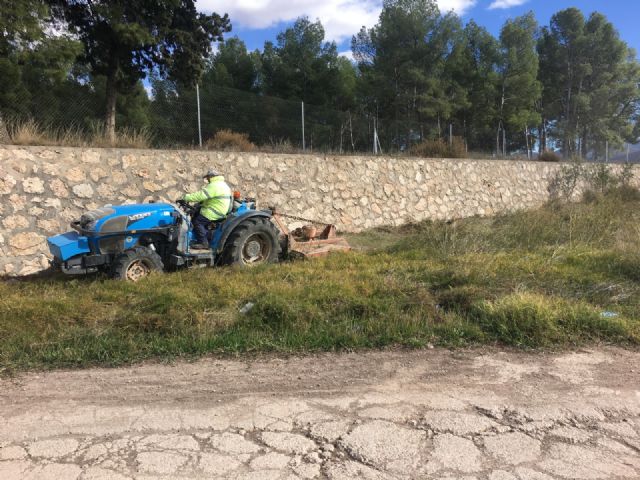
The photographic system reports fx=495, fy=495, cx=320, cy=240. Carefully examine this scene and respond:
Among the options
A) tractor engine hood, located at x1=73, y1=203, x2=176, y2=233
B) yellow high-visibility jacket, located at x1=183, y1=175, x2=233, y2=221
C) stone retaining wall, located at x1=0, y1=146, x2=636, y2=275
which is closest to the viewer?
tractor engine hood, located at x1=73, y1=203, x2=176, y2=233

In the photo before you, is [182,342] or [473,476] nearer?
[473,476]

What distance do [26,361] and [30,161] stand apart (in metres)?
4.92

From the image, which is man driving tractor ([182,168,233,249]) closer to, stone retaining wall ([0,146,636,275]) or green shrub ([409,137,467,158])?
stone retaining wall ([0,146,636,275])

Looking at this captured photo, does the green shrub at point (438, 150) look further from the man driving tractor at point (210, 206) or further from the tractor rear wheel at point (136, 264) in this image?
the tractor rear wheel at point (136, 264)

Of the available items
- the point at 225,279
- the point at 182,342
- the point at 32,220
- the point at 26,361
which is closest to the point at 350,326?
the point at 182,342

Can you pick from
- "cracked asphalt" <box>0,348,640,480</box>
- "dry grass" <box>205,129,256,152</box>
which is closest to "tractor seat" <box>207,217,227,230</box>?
"cracked asphalt" <box>0,348,640,480</box>

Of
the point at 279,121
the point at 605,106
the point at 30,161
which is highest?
the point at 605,106

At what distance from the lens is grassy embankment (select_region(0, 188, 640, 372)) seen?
470 centimetres

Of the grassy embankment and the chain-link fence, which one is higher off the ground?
the chain-link fence

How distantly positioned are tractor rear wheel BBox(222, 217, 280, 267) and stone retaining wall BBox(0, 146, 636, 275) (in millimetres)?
2637

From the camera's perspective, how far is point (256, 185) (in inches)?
434

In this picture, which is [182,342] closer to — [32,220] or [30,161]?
[32,220]

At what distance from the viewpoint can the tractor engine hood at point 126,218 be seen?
6375mm

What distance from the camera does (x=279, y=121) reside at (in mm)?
14984
